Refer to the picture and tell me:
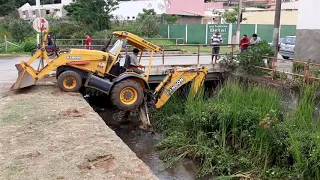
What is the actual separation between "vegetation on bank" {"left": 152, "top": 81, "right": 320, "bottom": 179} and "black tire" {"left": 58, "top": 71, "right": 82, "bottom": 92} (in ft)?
9.85

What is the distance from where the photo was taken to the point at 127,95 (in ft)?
36.4

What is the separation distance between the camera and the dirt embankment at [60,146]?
5.44 m

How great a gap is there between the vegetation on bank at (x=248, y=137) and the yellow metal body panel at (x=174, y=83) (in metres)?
1.15

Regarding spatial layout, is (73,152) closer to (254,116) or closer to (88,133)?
(88,133)

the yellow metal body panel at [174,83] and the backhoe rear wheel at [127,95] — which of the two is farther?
the yellow metal body panel at [174,83]

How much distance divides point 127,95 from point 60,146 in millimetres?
4743

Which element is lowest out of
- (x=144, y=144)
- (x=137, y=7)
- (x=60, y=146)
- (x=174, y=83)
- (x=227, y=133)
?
(x=144, y=144)

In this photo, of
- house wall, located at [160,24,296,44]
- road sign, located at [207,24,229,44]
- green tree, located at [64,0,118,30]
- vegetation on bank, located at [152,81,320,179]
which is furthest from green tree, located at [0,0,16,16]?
vegetation on bank, located at [152,81,320,179]

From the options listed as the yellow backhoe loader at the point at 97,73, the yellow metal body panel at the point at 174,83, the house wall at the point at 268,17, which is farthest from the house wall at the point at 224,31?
the yellow backhoe loader at the point at 97,73

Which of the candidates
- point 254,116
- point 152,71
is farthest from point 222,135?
point 152,71

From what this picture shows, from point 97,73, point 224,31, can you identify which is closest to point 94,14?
point 224,31

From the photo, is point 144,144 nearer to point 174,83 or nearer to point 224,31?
point 174,83

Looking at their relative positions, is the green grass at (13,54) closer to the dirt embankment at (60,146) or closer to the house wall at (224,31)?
the house wall at (224,31)

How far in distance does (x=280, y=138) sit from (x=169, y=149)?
2848 millimetres
